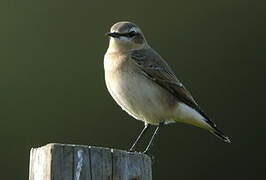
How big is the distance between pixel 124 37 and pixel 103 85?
3190 mm

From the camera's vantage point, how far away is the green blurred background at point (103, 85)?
34.1ft

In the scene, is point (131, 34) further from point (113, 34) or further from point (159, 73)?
point (159, 73)

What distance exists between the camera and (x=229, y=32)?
10562mm

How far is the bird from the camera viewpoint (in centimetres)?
719

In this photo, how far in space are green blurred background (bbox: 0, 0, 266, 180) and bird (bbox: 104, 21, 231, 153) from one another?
8.96 feet

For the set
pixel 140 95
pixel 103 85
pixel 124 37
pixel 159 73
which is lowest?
pixel 103 85

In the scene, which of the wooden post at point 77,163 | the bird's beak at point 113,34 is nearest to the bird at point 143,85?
the bird's beak at point 113,34

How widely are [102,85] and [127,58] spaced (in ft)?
11.4

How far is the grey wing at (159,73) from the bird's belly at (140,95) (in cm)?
6

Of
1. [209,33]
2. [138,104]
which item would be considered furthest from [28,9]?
[138,104]

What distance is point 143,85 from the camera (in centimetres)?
725

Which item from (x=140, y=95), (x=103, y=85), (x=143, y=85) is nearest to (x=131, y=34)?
(x=143, y=85)

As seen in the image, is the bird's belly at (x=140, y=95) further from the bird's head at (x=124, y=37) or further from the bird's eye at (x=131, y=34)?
the bird's eye at (x=131, y=34)
